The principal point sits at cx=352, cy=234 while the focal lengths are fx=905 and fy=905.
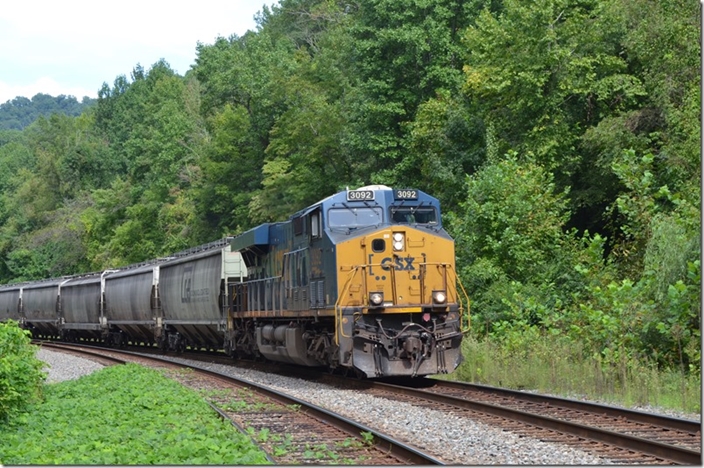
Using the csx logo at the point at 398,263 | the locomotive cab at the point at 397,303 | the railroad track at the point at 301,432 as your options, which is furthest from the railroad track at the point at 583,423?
the csx logo at the point at 398,263

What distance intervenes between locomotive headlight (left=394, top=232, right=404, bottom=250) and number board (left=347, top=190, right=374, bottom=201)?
120 cm

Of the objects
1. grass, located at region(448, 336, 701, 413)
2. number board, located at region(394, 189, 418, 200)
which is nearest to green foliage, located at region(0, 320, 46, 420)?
number board, located at region(394, 189, 418, 200)

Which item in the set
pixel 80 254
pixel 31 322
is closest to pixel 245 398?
pixel 31 322

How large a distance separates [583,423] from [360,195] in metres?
7.57

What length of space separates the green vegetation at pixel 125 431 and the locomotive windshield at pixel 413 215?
549 centimetres

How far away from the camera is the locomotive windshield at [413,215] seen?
18516 mm

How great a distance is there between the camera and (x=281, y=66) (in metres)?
59.1

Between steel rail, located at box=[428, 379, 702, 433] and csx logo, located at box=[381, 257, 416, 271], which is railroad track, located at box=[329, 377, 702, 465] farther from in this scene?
csx logo, located at box=[381, 257, 416, 271]

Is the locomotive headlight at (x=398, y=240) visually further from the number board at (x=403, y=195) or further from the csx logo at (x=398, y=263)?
the number board at (x=403, y=195)

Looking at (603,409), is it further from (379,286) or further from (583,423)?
(379,286)

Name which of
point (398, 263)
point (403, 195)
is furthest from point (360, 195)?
point (398, 263)

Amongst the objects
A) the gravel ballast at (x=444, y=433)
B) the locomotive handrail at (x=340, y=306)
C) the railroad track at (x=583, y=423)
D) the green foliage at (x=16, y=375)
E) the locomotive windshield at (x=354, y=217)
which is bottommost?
the gravel ballast at (x=444, y=433)

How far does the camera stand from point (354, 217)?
60.2 ft

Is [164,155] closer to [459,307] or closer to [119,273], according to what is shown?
[119,273]
